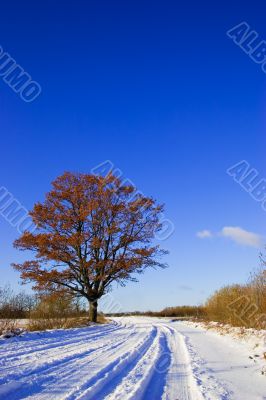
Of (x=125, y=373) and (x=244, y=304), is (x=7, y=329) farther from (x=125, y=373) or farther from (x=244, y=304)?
(x=244, y=304)

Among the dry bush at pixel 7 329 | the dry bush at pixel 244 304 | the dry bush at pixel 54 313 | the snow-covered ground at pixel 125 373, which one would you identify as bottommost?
the dry bush at pixel 54 313

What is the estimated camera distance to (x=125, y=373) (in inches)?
265

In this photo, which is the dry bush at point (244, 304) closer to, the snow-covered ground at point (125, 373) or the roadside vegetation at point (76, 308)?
the roadside vegetation at point (76, 308)

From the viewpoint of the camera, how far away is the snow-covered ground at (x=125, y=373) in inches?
209

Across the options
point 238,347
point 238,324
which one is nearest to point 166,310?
point 238,324

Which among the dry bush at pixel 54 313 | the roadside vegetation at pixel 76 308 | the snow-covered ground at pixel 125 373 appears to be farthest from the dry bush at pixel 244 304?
the dry bush at pixel 54 313

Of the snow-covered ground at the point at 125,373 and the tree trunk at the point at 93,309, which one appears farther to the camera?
the tree trunk at the point at 93,309

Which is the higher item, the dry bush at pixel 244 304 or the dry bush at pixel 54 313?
the dry bush at pixel 244 304

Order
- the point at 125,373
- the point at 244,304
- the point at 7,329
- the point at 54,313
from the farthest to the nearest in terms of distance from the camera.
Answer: the point at 54,313 → the point at 244,304 → the point at 7,329 → the point at 125,373

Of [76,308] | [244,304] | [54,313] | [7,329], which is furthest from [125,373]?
[76,308]

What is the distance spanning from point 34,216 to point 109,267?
533cm

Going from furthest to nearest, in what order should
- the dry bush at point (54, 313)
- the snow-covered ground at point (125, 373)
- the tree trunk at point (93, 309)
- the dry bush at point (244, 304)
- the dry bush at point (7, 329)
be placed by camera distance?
the tree trunk at point (93, 309) → the dry bush at point (54, 313) → the dry bush at point (244, 304) → the dry bush at point (7, 329) → the snow-covered ground at point (125, 373)

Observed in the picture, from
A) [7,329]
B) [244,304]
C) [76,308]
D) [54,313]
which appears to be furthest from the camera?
[76,308]

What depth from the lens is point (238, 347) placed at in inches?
442
